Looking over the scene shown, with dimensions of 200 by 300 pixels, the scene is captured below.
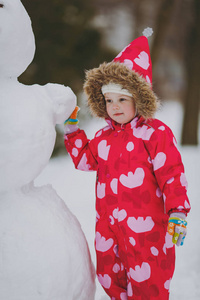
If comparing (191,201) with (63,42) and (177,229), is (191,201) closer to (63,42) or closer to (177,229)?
(177,229)

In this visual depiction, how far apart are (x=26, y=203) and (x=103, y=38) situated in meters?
3.45

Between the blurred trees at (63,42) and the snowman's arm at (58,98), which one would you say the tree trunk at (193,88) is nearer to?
the blurred trees at (63,42)

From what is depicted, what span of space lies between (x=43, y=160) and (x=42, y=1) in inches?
119

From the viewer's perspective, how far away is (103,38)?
421 cm

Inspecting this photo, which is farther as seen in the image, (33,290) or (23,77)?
(23,77)

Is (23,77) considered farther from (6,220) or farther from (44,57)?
(6,220)

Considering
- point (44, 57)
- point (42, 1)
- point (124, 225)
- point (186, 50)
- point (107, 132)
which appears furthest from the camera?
point (186, 50)

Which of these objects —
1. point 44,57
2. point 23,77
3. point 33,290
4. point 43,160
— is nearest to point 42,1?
point 44,57

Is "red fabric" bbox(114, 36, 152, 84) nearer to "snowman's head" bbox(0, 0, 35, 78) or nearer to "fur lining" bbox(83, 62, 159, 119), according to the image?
"fur lining" bbox(83, 62, 159, 119)

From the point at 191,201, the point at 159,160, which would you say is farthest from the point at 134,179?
the point at 191,201

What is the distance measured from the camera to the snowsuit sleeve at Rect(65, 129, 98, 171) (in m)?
1.59

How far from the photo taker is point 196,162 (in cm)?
447

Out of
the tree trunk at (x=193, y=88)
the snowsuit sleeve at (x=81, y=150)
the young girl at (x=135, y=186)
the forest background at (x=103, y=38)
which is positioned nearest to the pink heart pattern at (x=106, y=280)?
the young girl at (x=135, y=186)

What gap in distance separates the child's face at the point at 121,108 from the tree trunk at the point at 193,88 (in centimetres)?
424
